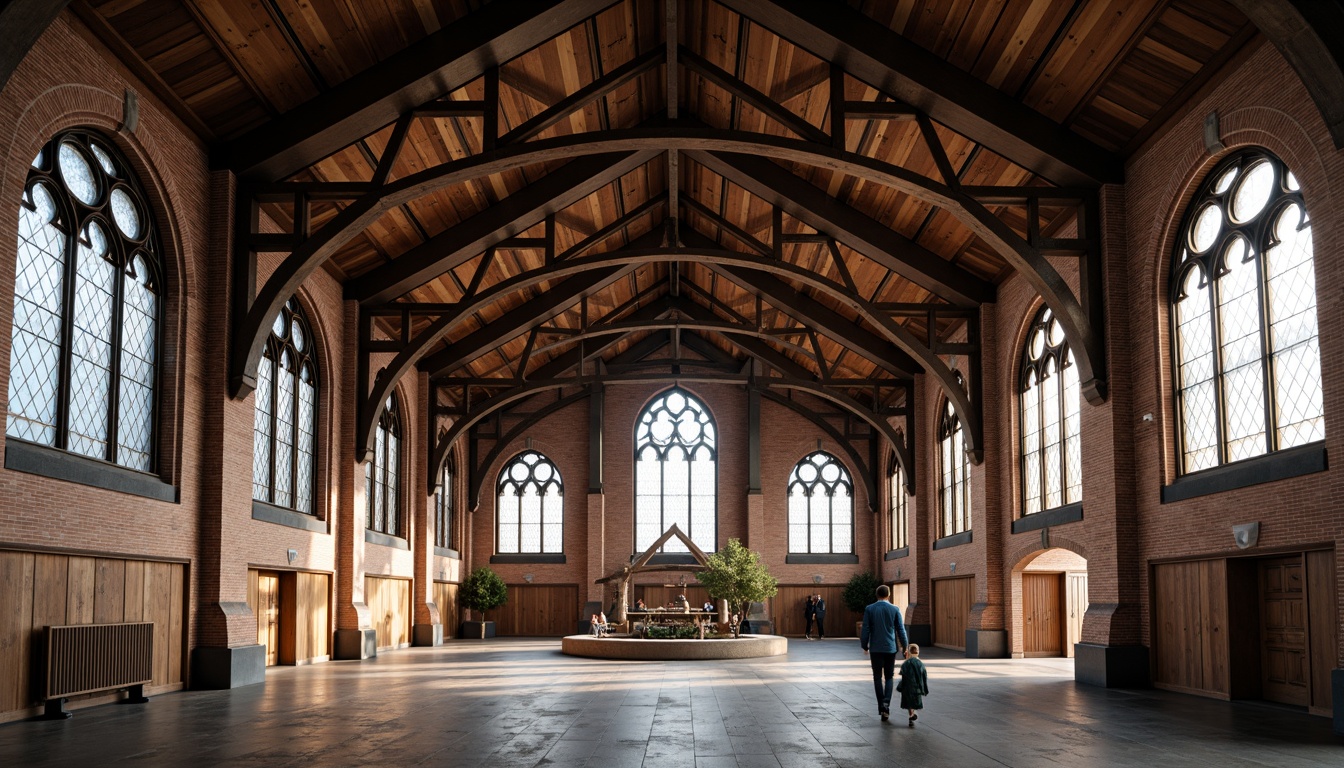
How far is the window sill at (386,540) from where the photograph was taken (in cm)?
2341

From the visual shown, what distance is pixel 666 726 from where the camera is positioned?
10508 millimetres

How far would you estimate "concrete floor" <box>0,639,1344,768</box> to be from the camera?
859 centimetres

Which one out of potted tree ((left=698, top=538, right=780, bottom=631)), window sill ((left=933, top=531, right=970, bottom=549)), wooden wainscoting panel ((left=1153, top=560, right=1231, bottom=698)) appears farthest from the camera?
potted tree ((left=698, top=538, right=780, bottom=631))

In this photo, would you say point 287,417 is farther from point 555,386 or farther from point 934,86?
point 934,86

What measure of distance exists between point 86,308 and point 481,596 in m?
19.5

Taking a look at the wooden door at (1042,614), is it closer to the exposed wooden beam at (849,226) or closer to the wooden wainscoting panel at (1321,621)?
the exposed wooden beam at (849,226)

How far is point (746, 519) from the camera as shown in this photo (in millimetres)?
32875

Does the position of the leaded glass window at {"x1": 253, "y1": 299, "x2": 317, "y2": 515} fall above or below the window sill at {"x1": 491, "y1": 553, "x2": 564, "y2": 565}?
above

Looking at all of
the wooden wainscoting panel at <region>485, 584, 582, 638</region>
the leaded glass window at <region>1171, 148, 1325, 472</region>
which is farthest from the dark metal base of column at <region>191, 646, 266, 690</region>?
the wooden wainscoting panel at <region>485, 584, 582, 638</region>

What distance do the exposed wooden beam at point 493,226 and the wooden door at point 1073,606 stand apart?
1118 cm

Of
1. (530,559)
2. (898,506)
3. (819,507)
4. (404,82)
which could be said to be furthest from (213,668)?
(819,507)

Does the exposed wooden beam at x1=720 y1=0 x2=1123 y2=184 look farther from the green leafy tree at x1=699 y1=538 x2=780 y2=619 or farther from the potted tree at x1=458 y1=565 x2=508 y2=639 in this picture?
the potted tree at x1=458 y1=565 x2=508 y2=639

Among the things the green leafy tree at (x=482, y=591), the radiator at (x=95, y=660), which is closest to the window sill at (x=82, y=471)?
the radiator at (x=95, y=660)

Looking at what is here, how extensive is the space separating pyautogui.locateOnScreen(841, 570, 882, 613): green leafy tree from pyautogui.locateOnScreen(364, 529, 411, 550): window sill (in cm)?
1219
